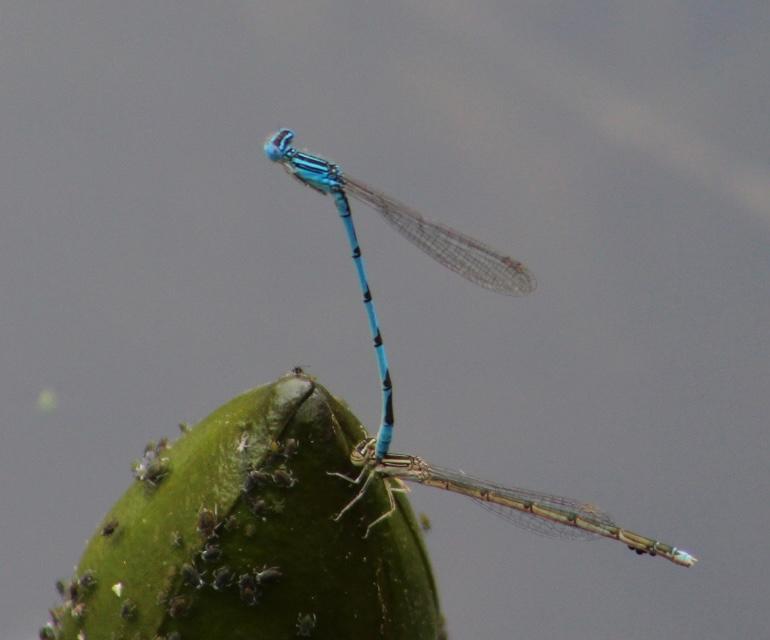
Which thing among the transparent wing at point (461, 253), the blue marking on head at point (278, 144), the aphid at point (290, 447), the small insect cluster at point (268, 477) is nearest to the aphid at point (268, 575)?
the small insect cluster at point (268, 477)

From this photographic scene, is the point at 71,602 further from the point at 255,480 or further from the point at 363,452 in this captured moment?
the point at 363,452

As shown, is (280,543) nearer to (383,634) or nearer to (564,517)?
(383,634)

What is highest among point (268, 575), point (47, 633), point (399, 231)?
point (399, 231)

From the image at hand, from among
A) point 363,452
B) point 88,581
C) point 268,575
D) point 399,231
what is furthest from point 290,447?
point 399,231

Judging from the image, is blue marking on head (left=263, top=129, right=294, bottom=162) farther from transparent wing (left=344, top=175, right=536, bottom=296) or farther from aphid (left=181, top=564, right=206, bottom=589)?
aphid (left=181, top=564, right=206, bottom=589)

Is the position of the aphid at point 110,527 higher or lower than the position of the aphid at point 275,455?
lower

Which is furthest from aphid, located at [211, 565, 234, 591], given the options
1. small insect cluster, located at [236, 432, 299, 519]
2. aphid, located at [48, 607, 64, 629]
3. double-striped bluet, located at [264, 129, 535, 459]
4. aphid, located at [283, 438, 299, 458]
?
double-striped bluet, located at [264, 129, 535, 459]

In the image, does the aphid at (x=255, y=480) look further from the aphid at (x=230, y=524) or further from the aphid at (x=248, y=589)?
the aphid at (x=248, y=589)

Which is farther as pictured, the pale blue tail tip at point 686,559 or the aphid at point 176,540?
the pale blue tail tip at point 686,559

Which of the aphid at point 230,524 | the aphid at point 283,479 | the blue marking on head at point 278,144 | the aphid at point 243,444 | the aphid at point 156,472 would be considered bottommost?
the aphid at point 230,524

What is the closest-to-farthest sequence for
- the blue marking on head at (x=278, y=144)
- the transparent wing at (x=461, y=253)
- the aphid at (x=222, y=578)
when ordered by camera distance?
the aphid at (x=222, y=578), the blue marking on head at (x=278, y=144), the transparent wing at (x=461, y=253)
